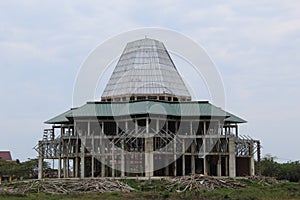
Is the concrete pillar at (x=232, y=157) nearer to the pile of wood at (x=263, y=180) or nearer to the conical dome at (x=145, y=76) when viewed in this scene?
the pile of wood at (x=263, y=180)

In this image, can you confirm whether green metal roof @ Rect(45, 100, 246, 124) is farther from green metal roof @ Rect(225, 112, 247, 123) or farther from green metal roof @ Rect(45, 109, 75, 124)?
green metal roof @ Rect(225, 112, 247, 123)

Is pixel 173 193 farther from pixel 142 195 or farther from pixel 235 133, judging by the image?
pixel 235 133

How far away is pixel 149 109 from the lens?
79.8m

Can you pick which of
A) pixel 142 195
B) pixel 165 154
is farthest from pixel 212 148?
pixel 142 195

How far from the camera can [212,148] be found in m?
81.1

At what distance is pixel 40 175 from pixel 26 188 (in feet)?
55.6

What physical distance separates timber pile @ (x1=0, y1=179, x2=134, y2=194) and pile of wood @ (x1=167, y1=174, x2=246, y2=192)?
5.02 metres

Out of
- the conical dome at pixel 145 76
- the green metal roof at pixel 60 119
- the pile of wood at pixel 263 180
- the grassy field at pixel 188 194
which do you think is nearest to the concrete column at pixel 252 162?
the pile of wood at pixel 263 180

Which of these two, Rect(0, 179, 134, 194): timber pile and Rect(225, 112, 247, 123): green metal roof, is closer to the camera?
Rect(0, 179, 134, 194): timber pile

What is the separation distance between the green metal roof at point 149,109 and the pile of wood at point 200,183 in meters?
12.3

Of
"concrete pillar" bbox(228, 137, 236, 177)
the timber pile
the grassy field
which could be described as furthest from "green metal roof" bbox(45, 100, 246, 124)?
the grassy field

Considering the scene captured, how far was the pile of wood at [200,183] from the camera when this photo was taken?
66.8m

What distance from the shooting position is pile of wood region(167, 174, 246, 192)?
219ft

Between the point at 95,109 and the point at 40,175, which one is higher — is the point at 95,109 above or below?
above
